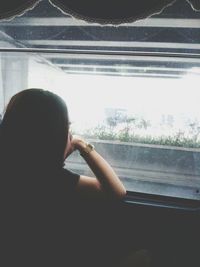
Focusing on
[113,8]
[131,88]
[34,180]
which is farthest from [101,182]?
[113,8]

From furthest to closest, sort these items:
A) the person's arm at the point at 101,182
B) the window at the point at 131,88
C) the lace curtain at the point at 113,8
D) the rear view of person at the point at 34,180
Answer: the window at the point at 131,88, the lace curtain at the point at 113,8, the person's arm at the point at 101,182, the rear view of person at the point at 34,180

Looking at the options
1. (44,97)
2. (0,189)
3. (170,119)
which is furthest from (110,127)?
(0,189)

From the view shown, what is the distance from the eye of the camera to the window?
5.90 ft

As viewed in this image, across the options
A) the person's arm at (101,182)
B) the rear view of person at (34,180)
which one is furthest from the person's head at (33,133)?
the person's arm at (101,182)

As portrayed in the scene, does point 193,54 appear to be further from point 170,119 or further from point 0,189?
point 0,189

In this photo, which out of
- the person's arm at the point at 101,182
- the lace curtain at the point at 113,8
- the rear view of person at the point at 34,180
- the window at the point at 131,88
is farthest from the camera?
the window at the point at 131,88

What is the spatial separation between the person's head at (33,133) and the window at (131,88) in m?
0.75

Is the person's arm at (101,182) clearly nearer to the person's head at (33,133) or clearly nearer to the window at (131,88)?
the person's head at (33,133)

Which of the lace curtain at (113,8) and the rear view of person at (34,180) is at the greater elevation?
the lace curtain at (113,8)

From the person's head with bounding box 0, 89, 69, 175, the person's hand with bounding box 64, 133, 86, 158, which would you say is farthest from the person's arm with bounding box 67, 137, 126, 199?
the person's head with bounding box 0, 89, 69, 175

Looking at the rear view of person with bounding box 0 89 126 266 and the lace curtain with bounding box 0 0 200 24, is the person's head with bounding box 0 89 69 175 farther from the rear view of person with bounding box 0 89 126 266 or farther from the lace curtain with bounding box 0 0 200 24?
the lace curtain with bounding box 0 0 200 24

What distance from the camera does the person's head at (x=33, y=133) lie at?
1.14 m

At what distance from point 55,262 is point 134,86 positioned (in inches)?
46.3

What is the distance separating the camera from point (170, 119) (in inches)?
71.9
